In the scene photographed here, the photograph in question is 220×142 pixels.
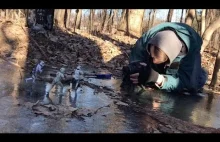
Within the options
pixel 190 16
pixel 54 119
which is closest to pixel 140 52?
pixel 54 119

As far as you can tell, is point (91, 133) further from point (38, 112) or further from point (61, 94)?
point (61, 94)

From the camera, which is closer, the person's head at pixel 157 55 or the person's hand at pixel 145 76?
the person's hand at pixel 145 76

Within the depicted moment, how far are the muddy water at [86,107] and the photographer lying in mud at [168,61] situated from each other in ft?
0.53

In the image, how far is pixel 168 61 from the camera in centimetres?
345

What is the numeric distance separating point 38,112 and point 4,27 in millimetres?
3781

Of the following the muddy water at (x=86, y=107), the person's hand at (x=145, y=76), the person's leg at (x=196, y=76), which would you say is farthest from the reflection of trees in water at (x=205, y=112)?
the person's hand at (x=145, y=76)

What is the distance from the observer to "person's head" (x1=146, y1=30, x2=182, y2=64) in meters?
3.32

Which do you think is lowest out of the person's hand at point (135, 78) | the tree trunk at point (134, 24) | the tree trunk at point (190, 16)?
the person's hand at point (135, 78)

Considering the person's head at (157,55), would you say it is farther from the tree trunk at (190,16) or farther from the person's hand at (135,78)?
the tree trunk at (190,16)

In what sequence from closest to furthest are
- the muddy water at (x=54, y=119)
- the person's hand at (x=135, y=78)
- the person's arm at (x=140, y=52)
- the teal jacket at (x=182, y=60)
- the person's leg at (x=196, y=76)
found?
1. the muddy water at (x=54, y=119)
2. the person's hand at (x=135, y=78)
3. the teal jacket at (x=182, y=60)
4. the person's leg at (x=196, y=76)
5. the person's arm at (x=140, y=52)

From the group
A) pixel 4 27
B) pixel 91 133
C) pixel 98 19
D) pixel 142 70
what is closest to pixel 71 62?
pixel 4 27

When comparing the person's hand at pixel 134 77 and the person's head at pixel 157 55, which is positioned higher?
the person's head at pixel 157 55

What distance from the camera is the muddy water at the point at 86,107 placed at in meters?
1.94
